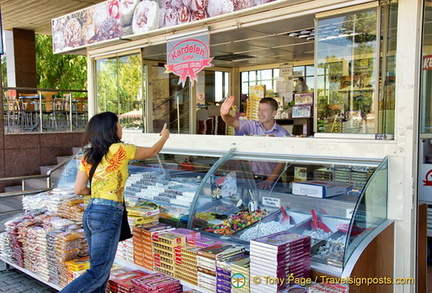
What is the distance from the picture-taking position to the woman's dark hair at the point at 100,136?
3043 mm

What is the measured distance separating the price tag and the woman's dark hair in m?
1.42

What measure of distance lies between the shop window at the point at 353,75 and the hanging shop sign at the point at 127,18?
2.23 feet

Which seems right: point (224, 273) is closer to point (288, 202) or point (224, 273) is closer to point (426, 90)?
point (288, 202)

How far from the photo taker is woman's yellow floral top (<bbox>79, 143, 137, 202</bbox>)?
10.0ft

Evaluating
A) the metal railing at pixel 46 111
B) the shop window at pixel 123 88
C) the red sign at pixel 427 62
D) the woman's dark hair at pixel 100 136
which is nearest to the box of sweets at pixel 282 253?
the woman's dark hair at pixel 100 136

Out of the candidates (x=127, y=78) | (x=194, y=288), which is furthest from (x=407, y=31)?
(x=127, y=78)

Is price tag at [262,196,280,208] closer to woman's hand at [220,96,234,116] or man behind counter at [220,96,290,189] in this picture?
man behind counter at [220,96,290,189]

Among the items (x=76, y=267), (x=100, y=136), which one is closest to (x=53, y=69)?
(x=76, y=267)

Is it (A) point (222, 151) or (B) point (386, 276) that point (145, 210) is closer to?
(A) point (222, 151)

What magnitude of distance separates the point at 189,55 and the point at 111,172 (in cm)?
181

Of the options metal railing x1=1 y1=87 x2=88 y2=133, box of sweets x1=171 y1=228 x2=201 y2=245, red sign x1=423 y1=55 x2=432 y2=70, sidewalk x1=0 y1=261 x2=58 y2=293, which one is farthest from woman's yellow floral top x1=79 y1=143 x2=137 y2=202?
metal railing x1=1 y1=87 x2=88 y2=133

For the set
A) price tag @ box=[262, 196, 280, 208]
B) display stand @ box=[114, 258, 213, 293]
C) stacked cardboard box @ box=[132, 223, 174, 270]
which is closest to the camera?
display stand @ box=[114, 258, 213, 293]

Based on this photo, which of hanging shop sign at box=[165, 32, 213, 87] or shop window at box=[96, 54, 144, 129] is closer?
hanging shop sign at box=[165, 32, 213, 87]

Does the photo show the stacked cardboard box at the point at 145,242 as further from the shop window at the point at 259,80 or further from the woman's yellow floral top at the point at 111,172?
the shop window at the point at 259,80
